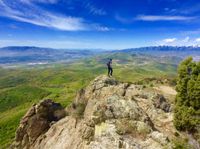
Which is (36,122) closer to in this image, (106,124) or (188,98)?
(106,124)

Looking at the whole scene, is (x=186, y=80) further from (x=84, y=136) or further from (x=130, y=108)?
(x=84, y=136)

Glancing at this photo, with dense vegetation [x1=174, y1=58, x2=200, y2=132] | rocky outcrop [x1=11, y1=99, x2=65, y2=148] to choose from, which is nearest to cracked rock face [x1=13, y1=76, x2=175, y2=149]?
rocky outcrop [x1=11, y1=99, x2=65, y2=148]

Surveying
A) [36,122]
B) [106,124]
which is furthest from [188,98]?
[36,122]

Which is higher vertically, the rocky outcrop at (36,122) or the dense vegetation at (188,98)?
the dense vegetation at (188,98)

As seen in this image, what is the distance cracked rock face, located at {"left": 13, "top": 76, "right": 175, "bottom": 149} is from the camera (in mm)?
27703

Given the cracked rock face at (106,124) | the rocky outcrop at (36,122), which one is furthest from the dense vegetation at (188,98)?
the rocky outcrop at (36,122)

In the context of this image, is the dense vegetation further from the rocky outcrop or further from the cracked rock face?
the rocky outcrop

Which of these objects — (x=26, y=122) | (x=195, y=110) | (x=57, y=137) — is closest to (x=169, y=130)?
(x=195, y=110)

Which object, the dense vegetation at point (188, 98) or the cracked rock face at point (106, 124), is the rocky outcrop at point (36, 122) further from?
the dense vegetation at point (188, 98)

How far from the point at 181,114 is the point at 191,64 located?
33.9 ft

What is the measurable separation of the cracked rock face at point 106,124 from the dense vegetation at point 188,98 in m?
2.38

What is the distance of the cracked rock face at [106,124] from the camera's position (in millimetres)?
27703

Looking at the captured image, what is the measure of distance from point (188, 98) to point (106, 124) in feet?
57.3

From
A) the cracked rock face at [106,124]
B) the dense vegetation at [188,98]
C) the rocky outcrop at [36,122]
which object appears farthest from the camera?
the rocky outcrop at [36,122]
